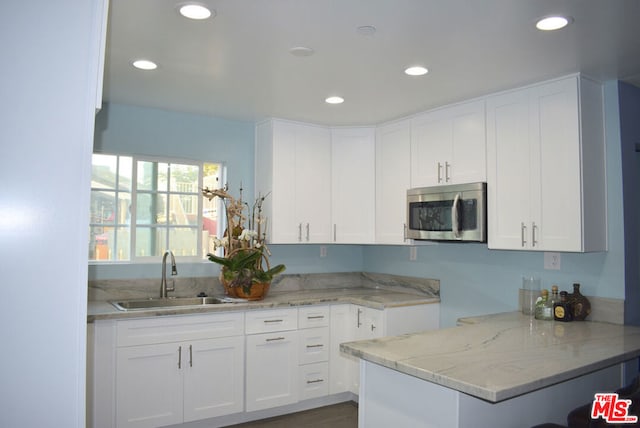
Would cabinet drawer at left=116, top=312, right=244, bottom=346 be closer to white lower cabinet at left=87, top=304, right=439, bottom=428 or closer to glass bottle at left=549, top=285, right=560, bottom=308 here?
white lower cabinet at left=87, top=304, right=439, bottom=428

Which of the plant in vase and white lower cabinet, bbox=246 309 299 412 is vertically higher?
the plant in vase

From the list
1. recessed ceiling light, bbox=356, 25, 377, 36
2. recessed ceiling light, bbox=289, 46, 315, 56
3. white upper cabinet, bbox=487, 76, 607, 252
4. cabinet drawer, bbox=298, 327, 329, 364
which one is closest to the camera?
recessed ceiling light, bbox=356, 25, 377, 36

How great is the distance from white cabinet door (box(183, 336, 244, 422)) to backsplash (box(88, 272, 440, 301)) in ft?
2.12

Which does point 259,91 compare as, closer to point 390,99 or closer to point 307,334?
point 390,99

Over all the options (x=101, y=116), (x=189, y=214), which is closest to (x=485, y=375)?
(x=189, y=214)

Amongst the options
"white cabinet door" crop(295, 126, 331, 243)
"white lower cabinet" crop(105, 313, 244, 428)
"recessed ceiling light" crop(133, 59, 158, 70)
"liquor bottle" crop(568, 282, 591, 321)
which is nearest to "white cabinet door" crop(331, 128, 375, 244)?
"white cabinet door" crop(295, 126, 331, 243)

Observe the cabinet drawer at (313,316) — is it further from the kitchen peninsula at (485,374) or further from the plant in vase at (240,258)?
the kitchen peninsula at (485,374)

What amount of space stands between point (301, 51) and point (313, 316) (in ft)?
6.79

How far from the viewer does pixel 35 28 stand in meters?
0.97

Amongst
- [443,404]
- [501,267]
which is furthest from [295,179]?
[443,404]

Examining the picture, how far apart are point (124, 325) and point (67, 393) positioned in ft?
7.14

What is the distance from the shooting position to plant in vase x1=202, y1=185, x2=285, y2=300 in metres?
3.60

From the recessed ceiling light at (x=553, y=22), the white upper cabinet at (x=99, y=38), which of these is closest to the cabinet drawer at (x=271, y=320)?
the recessed ceiling light at (x=553, y=22)

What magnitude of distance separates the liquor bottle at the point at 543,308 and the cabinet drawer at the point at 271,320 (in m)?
1.68
